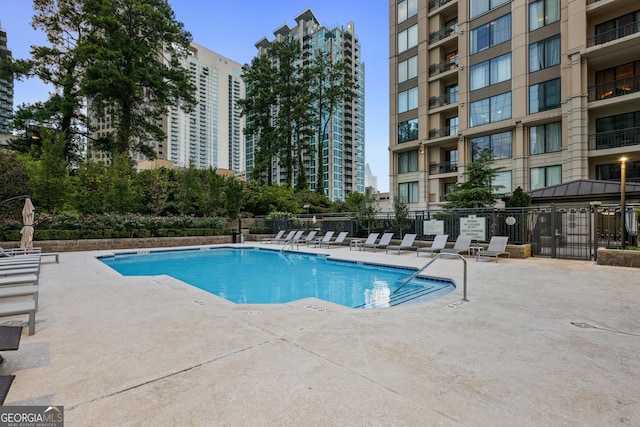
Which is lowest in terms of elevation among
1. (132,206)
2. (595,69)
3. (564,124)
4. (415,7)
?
(132,206)

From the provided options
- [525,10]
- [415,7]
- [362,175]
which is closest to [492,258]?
[525,10]

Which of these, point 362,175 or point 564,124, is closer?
point 564,124

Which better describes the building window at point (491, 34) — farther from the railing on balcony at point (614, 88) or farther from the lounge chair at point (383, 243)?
the lounge chair at point (383, 243)

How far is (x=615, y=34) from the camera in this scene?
16797mm

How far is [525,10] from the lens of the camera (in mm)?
19719

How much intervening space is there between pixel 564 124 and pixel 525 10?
8152 mm

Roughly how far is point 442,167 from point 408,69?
9.07 metres

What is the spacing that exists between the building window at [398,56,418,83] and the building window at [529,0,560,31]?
8.23 metres

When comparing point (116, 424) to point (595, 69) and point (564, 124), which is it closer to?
point (564, 124)

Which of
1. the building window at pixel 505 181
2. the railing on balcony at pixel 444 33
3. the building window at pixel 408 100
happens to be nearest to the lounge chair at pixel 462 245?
the building window at pixel 505 181

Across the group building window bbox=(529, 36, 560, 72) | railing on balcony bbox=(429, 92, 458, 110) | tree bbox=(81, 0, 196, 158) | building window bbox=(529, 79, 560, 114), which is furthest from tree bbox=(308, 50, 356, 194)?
building window bbox=(529, 79, 560, 114)

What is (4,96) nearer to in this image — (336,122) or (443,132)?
(336,122)

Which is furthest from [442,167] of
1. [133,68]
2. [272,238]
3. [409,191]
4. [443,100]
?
[133,68]

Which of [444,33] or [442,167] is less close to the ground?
[444,33]
